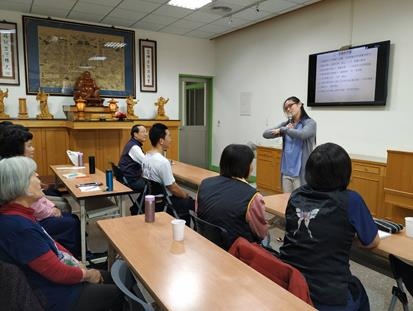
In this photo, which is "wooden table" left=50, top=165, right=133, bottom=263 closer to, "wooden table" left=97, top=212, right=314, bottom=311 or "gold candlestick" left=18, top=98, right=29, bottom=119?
"wooden table" left=97, top=212, right=314, bottom=311

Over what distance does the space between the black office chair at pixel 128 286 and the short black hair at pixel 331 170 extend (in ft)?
2.90

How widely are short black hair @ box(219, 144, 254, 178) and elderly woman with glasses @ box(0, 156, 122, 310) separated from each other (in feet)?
2.79

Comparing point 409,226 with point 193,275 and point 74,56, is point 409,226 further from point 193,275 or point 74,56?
point 74,56

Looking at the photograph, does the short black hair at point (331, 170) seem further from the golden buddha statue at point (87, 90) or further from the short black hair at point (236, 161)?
the golden buddha statue at point (87, 90)

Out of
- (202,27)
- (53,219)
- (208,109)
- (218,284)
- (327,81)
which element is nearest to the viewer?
(218,284)

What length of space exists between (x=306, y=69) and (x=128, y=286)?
16.0 ft

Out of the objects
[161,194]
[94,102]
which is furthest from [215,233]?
[94,102]

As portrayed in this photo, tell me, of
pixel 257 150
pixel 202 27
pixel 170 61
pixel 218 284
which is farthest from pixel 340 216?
pixel 170 61

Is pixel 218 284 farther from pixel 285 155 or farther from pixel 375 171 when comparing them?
pixel 375 171

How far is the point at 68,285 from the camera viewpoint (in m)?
1.51

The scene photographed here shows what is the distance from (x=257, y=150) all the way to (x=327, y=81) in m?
1.61

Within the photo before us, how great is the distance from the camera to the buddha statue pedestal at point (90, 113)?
559 centimetres

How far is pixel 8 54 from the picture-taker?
18.5ft

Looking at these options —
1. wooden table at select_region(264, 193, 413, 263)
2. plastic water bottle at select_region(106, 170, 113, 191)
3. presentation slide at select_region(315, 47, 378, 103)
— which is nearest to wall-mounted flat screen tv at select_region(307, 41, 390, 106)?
presentation slide at select_region(315, 47, 378, 103)
